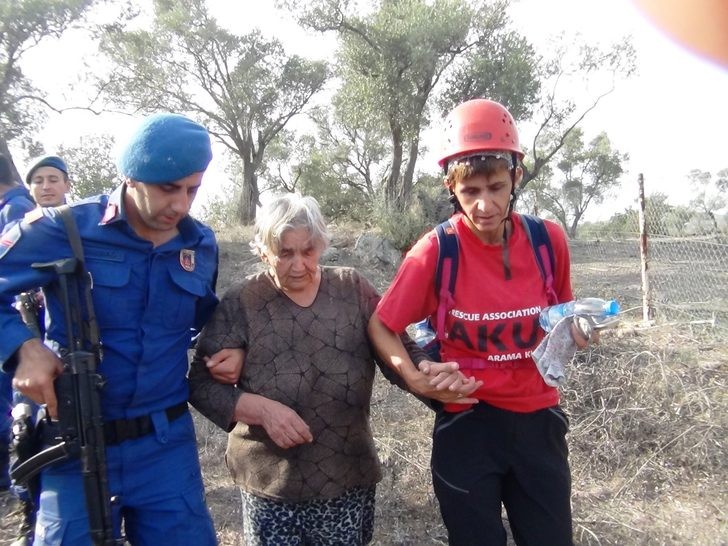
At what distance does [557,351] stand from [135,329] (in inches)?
52.6

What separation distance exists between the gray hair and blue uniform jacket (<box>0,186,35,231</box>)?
2.34 m

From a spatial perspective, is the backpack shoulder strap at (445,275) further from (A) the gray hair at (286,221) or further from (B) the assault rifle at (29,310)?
(B) the assault rifle at (29,310)

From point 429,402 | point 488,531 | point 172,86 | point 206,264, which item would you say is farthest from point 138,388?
point 172,86

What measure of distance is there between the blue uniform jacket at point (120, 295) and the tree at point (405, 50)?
12237mm

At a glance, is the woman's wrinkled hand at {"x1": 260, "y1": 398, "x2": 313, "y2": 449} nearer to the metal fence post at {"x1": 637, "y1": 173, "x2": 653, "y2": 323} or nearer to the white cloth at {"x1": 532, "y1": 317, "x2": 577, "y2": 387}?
the white cloth at {"x1": 532, "y1": 317, "x2": 577, "y2": 387}

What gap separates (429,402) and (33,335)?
129 cm

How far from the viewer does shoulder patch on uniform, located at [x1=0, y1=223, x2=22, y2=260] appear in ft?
5.65

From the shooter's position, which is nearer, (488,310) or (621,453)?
(488,310)

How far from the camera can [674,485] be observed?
3.50 metres

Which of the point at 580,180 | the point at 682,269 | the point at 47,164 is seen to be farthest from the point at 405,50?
the point at 580,180

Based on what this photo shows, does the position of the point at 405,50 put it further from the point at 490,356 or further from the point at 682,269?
the point at 490,356

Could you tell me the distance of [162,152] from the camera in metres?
1.75

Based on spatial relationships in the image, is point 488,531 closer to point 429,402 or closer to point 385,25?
point 429,402

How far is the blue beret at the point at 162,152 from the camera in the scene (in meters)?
1.75
